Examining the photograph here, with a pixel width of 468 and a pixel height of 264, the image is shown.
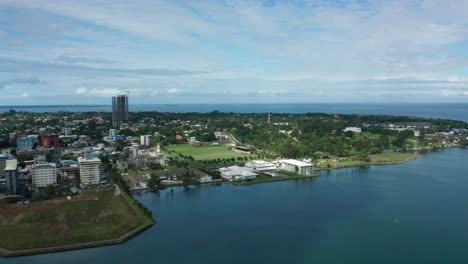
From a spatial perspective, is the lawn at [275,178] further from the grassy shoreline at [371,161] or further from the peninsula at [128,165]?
the grassy shoreline at [371,161]

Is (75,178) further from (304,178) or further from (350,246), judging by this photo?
(350,246)

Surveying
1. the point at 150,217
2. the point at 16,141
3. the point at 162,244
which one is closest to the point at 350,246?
the point at 162,244

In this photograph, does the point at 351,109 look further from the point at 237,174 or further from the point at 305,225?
the point at 305,225

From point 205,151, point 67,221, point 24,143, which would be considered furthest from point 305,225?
point 24,143

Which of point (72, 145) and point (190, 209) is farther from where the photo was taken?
point (72, 145)

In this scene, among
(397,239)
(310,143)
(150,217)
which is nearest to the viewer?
(397,239)
